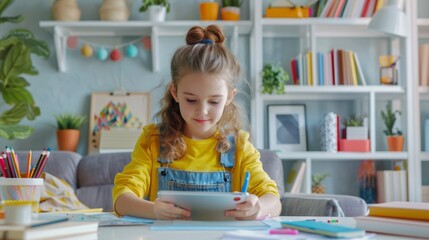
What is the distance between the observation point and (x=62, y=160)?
320cm

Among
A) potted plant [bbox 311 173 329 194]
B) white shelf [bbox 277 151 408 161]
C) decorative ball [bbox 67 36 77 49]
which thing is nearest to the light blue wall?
decorative ball [bbox 67 36 77 49]

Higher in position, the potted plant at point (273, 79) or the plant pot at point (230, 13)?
the plant pot at point (230, 13)

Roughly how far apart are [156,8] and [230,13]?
1.48ft

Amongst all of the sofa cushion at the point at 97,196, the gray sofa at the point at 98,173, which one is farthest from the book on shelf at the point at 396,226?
the sofa cushion at the point at 97,196

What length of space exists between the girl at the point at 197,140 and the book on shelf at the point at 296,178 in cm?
202

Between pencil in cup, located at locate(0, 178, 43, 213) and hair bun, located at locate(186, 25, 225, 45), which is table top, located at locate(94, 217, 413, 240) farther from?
hair bun, located at locate(186, 25, 225, 45)

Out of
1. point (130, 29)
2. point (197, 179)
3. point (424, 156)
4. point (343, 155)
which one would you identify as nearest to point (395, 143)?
point (424, 156)

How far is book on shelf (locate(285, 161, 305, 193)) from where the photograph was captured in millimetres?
3785

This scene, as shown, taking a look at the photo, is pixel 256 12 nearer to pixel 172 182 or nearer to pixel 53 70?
pixel 53 70

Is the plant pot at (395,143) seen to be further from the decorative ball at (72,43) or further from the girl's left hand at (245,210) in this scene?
the girl's left hand at (245,210)

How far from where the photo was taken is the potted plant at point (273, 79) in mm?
3750

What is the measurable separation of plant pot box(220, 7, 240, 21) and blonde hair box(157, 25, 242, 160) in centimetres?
214

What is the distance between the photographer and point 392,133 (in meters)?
3.96

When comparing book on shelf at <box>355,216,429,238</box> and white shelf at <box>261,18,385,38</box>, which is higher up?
white shelf at <box>261,18,385,38</box>
